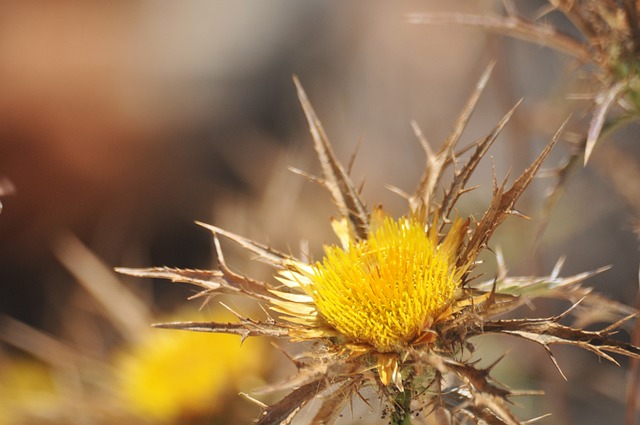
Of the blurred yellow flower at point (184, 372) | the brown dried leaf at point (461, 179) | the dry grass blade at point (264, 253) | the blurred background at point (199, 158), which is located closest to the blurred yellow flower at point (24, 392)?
the blurred background at point (199, 158)

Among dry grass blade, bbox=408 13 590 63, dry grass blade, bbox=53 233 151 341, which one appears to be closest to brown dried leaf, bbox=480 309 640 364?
dry grass blade, bbox=408 13 590 63

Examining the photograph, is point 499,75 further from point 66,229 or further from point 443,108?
point 66,229

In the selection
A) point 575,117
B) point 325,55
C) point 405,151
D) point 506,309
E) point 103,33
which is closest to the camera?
point 506,309

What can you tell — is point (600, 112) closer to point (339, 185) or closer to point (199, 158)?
point (339, 185)

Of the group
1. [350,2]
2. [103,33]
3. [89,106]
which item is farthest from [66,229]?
[350,2]

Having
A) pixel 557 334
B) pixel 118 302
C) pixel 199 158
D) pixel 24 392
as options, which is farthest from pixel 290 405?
pixel 199 158

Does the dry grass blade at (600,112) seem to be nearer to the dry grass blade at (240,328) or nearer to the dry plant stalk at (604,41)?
the dry plant stalk at (604,41)
